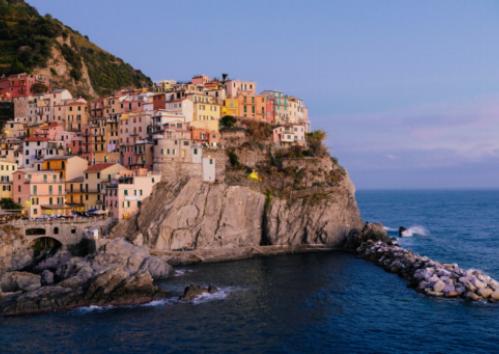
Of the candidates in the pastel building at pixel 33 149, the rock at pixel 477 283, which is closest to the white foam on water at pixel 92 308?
the rock at pixel 477 283

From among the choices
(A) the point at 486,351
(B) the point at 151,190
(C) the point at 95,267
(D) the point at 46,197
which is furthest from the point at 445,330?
(D) the point at 46,197

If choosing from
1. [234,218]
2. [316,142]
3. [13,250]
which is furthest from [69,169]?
[316,142]

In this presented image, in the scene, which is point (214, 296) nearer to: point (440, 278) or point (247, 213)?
point (440, 278)

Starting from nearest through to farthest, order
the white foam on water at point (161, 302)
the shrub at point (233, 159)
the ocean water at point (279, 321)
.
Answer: the ocean water at point (279, 321) < the white foam on water at point (161, 302) < the shrub at point (233, 159)

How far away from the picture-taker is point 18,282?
170 feet

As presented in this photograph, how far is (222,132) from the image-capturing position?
279 feet

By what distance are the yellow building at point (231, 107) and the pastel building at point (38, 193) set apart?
99.5 ft

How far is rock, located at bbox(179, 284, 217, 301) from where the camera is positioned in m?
49.1

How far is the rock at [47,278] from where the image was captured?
173ft

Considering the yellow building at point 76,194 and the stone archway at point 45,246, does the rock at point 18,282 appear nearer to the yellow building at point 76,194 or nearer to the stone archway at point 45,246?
the stone archway at point 45,246

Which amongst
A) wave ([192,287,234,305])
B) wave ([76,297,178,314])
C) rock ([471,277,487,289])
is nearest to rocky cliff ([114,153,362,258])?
wave ([192,287,234,305])

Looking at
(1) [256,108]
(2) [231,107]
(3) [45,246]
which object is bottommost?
(3) [45,246]

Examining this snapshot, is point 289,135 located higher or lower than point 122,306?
higher

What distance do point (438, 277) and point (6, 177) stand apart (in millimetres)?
53833
